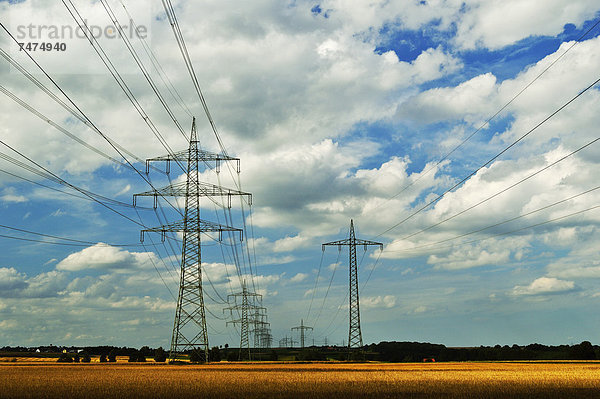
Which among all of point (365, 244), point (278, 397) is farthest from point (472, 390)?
A: point (365, 244)

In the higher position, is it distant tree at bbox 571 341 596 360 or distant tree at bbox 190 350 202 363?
distant tree at bbox 190 350 202 363

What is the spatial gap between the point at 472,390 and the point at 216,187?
36497mm

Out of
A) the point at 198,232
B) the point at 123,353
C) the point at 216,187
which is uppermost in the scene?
the point at 216,187

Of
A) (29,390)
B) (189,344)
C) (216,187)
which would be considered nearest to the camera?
(29,390)

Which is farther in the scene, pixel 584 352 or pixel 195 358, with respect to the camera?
pixel 584 352

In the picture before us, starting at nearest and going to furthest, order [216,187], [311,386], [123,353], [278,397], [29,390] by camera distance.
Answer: [278,397]
[29,390]
[311,386]
[216,187]
[123,353]

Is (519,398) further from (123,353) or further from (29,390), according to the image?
(123,353)

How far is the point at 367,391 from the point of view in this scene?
123 ft

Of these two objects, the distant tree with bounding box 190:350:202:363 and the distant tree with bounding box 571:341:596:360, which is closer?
the distant tree with bounding box 190:350:202:363

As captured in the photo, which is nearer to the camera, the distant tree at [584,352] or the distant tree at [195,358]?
the distant tree at [195,358]

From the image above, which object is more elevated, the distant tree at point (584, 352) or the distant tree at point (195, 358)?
the distant tree at point (195, 358)

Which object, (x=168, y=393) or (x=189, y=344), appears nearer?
(x=168, y=393)

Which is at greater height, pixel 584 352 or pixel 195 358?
pixel 195 358

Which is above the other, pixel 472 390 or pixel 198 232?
pixel 198 232
